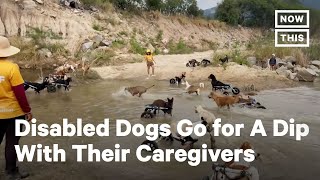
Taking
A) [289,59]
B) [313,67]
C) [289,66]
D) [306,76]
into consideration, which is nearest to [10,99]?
[306,76]

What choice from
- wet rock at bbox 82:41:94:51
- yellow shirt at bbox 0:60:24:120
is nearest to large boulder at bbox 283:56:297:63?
wet rock at bbox 82:41:94:51

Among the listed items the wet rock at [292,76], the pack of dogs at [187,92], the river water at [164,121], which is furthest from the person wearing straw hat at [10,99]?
the wet rock at [292,76]

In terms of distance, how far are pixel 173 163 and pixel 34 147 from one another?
9.12 ft

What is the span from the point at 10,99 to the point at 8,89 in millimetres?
143

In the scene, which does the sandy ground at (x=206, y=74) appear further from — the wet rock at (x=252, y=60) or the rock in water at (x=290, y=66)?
the rock in water at (x=290, y=66)

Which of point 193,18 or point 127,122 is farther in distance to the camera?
point 193,18

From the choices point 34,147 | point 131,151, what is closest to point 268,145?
point 131,151

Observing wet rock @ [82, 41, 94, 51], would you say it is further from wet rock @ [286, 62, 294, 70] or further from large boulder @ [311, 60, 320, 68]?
large boulder @ [311, 60, 320, 68]

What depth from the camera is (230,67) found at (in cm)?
2039

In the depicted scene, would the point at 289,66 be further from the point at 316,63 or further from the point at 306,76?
the point at 316,63

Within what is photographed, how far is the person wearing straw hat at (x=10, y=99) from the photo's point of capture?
5.46 m

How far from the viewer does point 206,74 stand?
2011cm

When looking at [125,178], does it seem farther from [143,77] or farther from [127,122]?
[143,77]

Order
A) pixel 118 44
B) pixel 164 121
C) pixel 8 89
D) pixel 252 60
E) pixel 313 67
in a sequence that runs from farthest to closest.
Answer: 1. pixel 118 44
2. pixel 313 67
3. pixel 252 60
4. pixel 164 121
5. pixel 8 89
